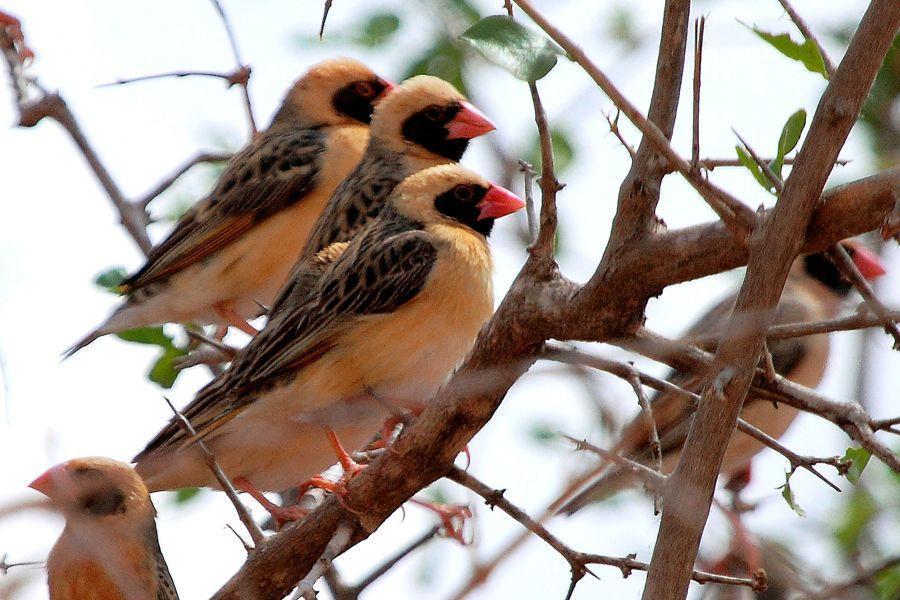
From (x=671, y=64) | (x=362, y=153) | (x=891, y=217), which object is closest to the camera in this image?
(x=891, y=217)

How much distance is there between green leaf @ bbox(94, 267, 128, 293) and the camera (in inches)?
215

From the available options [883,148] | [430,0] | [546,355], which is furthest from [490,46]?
[883,148]

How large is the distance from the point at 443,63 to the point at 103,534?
2364 mm

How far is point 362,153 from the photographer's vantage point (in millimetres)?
6262

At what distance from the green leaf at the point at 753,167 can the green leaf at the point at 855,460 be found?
2.46 feet

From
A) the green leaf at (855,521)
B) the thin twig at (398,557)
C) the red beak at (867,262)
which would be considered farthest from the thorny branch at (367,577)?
the red beak at (867,262)

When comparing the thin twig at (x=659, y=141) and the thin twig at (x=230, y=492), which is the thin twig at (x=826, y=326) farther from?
the thin twig at (x=230, y=492)

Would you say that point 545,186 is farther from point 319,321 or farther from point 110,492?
point 110,492

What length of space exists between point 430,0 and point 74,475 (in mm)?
2214

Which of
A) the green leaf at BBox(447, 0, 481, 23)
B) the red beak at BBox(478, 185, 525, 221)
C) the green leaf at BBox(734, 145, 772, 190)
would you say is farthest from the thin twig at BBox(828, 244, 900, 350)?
the green leaf at BBox(447, 0, 481, 23)

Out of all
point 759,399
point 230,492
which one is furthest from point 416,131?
point 230,492

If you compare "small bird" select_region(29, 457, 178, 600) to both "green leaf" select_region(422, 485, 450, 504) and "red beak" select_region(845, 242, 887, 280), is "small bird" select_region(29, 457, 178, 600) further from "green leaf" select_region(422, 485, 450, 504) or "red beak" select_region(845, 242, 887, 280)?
"red beak" select_region(845, 242, 887, 280)

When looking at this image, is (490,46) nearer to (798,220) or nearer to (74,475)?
(798,220)

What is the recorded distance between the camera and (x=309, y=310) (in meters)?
4.48
